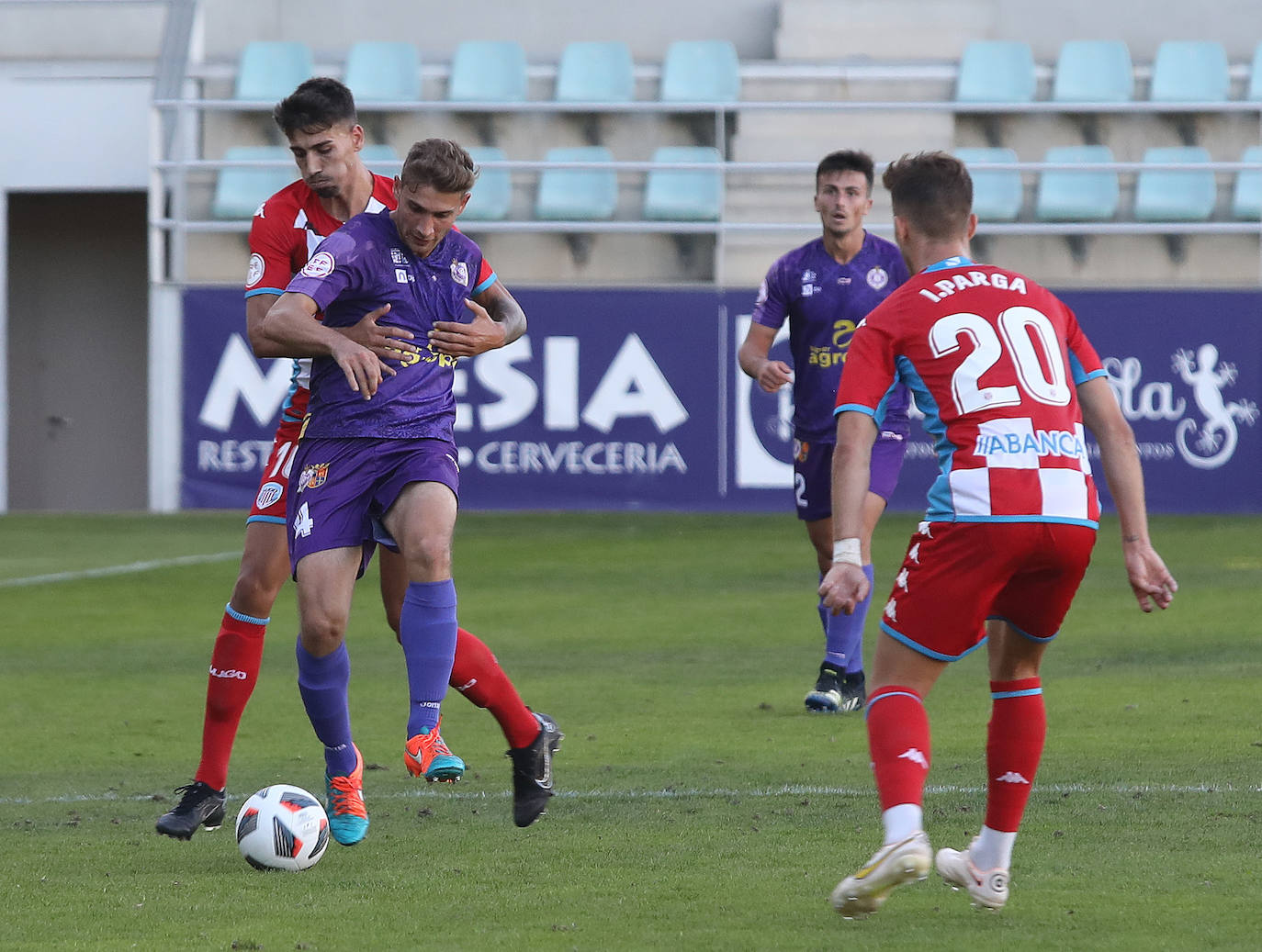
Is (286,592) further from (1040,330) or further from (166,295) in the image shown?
(1040,330)

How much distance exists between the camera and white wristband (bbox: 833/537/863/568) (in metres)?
3.66

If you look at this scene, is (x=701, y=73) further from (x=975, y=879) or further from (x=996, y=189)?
(x=975, y=879)

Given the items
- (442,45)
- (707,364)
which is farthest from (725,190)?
(442,45)

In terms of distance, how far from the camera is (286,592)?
11.3 meters

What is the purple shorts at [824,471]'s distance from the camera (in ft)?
23.4

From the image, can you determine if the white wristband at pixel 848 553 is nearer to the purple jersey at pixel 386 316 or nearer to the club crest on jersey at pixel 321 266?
the purple jersey at pixel 386 316

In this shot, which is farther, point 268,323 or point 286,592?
point 286,592

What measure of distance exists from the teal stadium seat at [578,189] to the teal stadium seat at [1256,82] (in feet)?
20.3

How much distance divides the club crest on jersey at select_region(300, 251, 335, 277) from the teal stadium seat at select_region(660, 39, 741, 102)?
516 inches

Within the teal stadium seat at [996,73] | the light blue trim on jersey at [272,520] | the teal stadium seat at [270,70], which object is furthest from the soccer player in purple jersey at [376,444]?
the teal stadium seat at [996,73]

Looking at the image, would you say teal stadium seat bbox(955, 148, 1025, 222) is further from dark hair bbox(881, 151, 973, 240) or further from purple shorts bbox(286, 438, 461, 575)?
dark hair bbox(881, 151, 973, 240)

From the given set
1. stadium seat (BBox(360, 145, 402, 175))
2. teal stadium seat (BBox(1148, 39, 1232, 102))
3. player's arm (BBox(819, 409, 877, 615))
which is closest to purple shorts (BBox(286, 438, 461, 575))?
player's arm (BBox(819, 409, 877, 615))

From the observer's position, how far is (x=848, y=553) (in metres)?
3.68

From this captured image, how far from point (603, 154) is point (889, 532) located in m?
5.32
